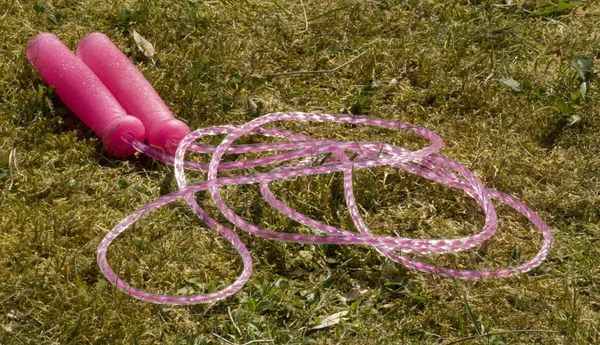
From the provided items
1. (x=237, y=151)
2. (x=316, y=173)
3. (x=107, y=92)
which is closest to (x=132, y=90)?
(x=107, y=92)

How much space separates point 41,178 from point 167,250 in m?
0.62

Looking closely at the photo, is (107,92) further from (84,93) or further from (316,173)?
(316,173)

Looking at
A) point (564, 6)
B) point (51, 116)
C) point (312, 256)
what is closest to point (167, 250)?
point (312, 256)

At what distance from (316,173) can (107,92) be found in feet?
3.01

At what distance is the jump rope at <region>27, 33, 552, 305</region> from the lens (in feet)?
11.8

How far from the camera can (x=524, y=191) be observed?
13.1 feet

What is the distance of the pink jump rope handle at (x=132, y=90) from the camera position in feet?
13.0

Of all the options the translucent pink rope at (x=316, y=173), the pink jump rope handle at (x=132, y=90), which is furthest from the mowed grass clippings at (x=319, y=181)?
the pink jump rope handle at (x=132, y=90)

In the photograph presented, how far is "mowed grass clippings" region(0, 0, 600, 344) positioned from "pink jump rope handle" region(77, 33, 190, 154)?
0.15 m

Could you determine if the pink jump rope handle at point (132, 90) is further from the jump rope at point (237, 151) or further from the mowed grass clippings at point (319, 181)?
the mowed grass clippings at point (319, 181)

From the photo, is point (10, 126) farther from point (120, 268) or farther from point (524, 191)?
point (524, 191)

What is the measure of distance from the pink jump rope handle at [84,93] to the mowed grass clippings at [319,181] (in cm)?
7

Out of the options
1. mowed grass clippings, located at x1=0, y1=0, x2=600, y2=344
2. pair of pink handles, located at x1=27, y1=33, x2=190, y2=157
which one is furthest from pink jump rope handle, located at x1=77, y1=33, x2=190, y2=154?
mowed grass clippings, located at x1=0, y1=0, x2=600, y2=344

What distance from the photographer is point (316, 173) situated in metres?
3.84
